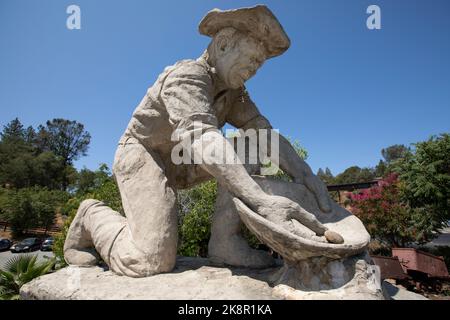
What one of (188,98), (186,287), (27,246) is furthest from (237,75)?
(27,246)

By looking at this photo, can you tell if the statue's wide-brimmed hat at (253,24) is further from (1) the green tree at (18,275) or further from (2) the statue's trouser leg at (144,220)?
(1) the green tree at (18,275)

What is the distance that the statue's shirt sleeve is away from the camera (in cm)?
213

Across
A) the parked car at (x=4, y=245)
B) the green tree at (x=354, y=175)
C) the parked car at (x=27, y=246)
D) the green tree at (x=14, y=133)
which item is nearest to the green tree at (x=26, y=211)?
the parked car at (x=4, y=245)

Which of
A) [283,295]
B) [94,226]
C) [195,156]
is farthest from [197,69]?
[283,295]

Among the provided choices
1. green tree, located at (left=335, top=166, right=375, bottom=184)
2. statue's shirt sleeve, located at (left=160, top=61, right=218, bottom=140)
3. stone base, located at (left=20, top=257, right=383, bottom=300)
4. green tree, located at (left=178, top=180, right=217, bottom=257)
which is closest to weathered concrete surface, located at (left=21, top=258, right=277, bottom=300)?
stone base, located at (left=20, top=257, right=383, bottom=300)

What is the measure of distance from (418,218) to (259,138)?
343 inches

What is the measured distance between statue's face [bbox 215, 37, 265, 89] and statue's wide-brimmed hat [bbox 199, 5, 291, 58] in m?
0.08

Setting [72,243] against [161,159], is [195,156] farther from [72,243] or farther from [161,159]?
Answer: [72,243]

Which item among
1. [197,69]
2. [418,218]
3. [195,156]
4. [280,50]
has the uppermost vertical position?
[280,50]

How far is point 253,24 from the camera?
235 centimetres

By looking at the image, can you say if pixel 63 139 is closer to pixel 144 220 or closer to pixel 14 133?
pixel 14 133

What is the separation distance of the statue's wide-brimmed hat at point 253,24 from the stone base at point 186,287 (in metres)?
1.76
